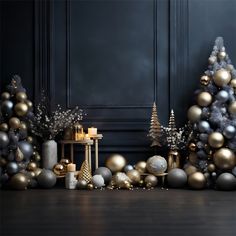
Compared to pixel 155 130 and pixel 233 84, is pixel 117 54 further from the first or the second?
pixel 233 84

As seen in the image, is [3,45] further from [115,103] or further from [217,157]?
[217,157]

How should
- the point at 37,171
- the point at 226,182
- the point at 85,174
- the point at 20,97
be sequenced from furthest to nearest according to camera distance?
1. the point at 20,97
2. the point at 37,171
3. the point at 85,174
4. the point at 226,182

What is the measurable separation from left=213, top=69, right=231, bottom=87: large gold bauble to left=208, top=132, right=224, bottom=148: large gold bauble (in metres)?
0.48

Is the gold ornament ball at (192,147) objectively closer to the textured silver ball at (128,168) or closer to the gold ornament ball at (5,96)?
the textured silver ball at (128,168)

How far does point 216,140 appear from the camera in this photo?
454cm

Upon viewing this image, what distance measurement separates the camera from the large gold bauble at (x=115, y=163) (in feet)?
16.1

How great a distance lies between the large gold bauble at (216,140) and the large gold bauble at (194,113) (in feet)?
0.85

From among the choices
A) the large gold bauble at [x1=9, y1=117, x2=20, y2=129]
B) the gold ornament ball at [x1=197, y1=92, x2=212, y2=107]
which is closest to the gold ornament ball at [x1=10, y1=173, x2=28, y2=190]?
the large gold bauble at [x1=9, y1=117, x2=20, y2=129]

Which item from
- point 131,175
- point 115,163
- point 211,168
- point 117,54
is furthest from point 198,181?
point 117,54

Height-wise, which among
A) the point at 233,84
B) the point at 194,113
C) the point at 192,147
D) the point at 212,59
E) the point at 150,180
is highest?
the point at 212,59

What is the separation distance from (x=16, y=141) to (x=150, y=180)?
124cm

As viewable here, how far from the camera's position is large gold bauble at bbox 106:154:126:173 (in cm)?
490

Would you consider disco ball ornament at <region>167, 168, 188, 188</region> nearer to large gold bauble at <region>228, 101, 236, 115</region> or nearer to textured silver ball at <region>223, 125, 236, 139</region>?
textured silver ball at <region>223, 125, 236, 139</region>

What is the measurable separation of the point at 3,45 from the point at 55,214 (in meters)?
2.58
